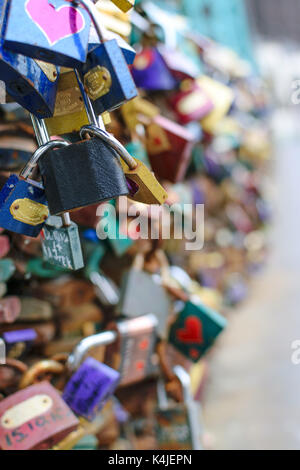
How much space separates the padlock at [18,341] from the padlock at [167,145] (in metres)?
0.35

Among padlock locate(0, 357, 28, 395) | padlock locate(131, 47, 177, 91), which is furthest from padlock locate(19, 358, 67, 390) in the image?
padlock locate(131, 47, 177, 91)

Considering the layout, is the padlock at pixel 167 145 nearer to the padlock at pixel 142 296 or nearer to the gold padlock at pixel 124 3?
the padlock at pixel 142 296

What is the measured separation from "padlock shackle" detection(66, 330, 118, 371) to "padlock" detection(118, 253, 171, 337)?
0.06 meters

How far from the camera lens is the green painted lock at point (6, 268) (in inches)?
23.3

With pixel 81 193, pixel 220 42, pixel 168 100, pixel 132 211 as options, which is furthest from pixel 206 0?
pixel 81 193

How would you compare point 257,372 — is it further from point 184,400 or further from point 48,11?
point 48,11

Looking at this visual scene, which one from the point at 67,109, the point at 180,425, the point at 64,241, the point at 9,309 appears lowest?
the point at 180,425

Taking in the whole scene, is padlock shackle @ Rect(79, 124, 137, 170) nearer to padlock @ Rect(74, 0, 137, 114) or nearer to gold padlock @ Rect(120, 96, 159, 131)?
padlock @ Rect(74, 0, 137, 114)

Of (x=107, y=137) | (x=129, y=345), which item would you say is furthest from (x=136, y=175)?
(x=129, y=345)

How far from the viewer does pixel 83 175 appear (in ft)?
1.25

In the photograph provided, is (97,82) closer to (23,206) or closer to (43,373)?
(23,206)

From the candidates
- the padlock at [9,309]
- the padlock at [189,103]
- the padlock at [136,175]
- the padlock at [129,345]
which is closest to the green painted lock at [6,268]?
the padlock at [9,309]

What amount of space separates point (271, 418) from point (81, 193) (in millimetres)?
718

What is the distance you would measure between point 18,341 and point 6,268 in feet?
0.34
